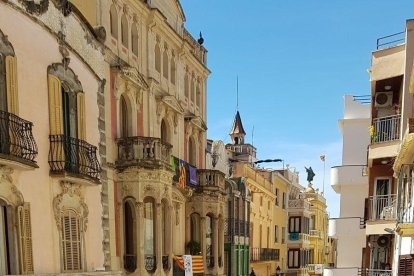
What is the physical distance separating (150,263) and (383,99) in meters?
8.92

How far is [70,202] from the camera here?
1061 centimetres

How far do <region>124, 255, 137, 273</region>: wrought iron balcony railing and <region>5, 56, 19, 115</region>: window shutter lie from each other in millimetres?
7360

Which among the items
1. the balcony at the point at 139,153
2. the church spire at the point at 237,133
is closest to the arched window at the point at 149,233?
the balcony at the point at 139,153

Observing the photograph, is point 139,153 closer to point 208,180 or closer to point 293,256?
point 208,180

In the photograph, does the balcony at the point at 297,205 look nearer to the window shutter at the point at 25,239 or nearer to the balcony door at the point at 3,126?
the window shutter at the point at 25,239

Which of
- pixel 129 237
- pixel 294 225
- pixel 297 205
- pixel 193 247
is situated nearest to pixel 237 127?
pixel 297 205

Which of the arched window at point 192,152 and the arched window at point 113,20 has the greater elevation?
the arched window at point 113,20

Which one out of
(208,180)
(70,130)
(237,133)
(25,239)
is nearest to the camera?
(25,239)

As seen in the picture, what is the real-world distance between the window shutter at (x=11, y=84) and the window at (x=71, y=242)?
8.84 ft

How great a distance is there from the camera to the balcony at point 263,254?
3447 cm

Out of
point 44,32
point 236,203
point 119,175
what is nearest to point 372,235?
point 119,175

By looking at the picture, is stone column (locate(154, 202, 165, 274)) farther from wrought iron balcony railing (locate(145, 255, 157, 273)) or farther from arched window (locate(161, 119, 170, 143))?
arched window (locate(161, 119, 170, 143))

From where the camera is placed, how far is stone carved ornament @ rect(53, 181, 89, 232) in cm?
1015

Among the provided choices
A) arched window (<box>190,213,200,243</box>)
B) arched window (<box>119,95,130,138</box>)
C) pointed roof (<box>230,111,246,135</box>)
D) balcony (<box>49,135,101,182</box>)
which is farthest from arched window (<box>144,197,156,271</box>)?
pointed roof (<box>230,111,246,135</box>)
